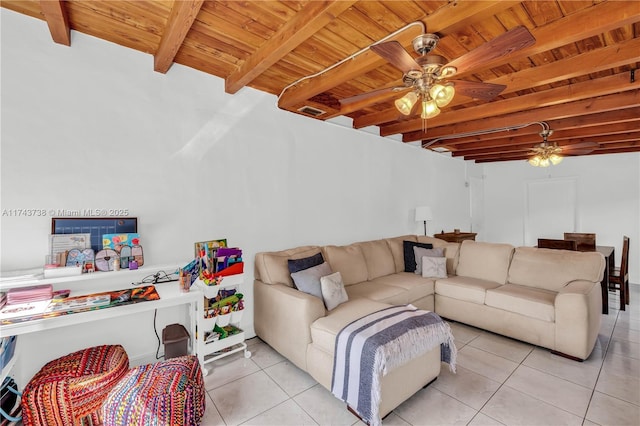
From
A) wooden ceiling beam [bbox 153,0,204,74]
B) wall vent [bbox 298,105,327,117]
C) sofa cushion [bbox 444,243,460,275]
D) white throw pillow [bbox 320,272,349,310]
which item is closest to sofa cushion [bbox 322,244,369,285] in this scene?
white throw pillow [bbox 320,272,349,310]

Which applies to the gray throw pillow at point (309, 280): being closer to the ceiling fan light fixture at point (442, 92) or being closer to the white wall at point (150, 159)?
the white wall at point (150, 159)

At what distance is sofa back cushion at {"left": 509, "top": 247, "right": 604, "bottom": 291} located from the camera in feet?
10.0

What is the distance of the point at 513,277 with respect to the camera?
138 inches

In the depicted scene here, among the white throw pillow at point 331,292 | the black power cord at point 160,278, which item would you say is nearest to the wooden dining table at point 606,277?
the white throw pillow at point 331,292

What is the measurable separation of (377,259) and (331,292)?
1376 millimetres

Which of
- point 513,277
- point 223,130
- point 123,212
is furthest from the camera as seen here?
point 513,277

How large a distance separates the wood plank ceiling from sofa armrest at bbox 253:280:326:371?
192cm

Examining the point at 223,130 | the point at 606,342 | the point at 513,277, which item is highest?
the point at 223,130

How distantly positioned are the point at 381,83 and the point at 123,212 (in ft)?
8.88

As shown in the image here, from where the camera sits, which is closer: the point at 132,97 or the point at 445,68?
the point at 445,68

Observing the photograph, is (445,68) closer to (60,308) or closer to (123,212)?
(123,212)

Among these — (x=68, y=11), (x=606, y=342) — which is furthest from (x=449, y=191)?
(x=68, y=11)

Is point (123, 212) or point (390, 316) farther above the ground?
point (123, 212)

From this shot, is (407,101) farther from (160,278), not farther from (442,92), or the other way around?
(160,278)
